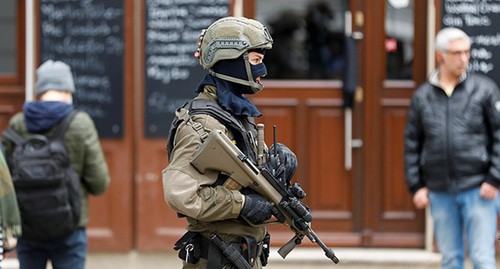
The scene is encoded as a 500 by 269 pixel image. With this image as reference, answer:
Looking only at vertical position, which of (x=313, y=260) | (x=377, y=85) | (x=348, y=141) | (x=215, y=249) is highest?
(x=377, y=85)

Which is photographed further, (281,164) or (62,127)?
(62,127)

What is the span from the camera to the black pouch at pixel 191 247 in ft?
16.3

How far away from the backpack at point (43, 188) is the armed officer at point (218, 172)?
4.94 feet

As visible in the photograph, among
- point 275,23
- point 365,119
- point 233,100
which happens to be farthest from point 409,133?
point 233,100

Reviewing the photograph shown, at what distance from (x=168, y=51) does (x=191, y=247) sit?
381 cm

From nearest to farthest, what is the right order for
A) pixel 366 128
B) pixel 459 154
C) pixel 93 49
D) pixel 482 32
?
1. pixel 459 154
2. pixel 482 32
3. pixel 93 49
4. pixel 366 128

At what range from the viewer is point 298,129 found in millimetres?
8797

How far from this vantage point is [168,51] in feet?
28.2

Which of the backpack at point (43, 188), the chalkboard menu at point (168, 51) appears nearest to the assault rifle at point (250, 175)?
the backpack at point (43, 188)

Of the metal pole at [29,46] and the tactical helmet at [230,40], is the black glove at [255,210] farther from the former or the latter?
the metal pole at [29,46]

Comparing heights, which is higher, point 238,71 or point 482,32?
point 482,32

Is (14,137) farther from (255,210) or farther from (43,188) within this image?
(255,210)

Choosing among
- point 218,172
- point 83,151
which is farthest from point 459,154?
point 218,172

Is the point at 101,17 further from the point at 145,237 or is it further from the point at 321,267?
the point at 321,267
